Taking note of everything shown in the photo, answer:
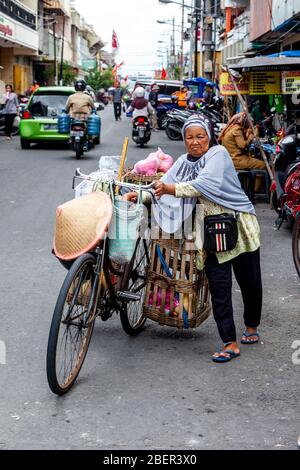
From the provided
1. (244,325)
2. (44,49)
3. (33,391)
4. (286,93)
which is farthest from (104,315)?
(44,49)

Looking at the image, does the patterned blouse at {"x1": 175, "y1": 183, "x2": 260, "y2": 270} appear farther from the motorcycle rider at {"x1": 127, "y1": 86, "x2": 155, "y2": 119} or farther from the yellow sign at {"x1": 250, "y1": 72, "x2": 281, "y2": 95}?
the motorcycle rider at {"x1": 127, "y1": 86, "x2": 155, "y2": 119}

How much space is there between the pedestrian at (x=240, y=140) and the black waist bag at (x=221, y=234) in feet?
22.4

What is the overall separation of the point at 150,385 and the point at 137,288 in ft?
3.22

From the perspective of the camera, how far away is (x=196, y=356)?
17.9 ft

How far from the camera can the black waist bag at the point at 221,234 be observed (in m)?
5.19

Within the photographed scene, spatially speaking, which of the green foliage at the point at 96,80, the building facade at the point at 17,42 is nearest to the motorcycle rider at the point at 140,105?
the building facade at the point at 17,42

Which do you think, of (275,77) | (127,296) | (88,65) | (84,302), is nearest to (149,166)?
(127,296)

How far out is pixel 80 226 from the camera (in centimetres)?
481

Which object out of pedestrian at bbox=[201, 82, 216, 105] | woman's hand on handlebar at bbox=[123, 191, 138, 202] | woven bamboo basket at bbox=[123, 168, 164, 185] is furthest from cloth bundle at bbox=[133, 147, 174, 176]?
pedestrian at bbox=[201, 82, 216, 105]

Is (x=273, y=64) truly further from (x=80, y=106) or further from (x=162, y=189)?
(x=162, y=189)

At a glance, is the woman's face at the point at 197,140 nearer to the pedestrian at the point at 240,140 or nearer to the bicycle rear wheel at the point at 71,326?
the bicycle rear wheel at the point at 71,326

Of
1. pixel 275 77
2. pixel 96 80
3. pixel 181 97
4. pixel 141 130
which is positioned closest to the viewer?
pixel 275 77

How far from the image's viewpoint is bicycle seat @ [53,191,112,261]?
15.8 feet

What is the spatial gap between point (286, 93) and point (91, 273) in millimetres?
8017
